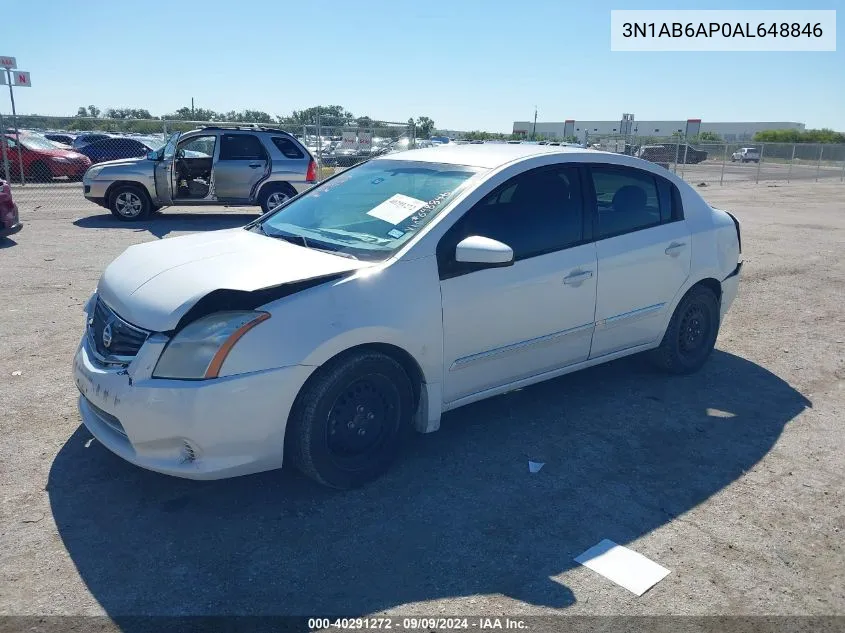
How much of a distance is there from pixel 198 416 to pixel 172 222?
37.4ft

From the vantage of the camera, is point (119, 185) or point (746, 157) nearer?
point (119, 185)

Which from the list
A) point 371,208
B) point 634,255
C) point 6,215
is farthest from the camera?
point 6,215

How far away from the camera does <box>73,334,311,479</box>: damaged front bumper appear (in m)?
3.28

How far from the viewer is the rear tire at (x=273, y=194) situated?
13.6 meters

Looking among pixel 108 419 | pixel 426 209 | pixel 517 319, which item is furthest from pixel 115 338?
pixel 517 319

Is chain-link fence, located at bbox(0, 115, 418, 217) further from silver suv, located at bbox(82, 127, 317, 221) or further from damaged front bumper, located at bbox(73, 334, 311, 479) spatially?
damaged front bumper, located at bbox(73, 334, 311, 479)

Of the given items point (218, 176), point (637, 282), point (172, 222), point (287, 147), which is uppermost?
point (287, 147)

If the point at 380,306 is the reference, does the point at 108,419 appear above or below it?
below

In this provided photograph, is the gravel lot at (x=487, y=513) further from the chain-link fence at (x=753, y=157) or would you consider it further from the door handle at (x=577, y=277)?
the chain-link fence at (x=753, y=157)

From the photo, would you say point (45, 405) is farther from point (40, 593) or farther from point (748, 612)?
point (748, 612)

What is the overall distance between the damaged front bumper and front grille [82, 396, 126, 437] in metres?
0.03

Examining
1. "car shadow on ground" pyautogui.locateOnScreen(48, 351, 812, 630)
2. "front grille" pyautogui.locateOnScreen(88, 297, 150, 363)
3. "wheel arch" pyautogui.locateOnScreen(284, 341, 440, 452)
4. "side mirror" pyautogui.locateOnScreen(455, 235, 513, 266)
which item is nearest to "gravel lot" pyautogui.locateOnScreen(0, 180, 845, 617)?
"car shadow on ground" pyautogui.locateOnScreen(48, 351, 812, 630)

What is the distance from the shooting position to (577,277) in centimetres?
457

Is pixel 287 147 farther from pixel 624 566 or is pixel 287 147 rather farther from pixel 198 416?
pixel 624 566
